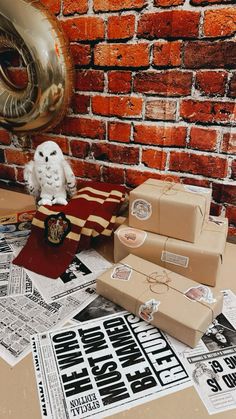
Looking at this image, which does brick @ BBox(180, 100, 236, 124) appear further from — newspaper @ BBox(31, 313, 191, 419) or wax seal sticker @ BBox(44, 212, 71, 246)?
newspaper @ BBox(31, 313, 191, 419)

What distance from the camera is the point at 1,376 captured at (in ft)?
1.93

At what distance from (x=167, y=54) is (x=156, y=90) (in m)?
0.10

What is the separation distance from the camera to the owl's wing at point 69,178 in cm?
100

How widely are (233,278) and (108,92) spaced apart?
2.31 ft

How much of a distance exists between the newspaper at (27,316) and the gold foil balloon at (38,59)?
62cm

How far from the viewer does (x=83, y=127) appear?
117cm

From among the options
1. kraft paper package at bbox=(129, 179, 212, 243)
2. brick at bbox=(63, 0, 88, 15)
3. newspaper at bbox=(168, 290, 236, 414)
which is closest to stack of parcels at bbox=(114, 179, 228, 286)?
kraft paper package at bbox=(129, 179, 212, 243)

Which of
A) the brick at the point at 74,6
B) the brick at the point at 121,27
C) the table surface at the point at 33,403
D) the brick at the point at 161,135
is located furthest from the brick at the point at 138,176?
the table surface at the point at 33,403

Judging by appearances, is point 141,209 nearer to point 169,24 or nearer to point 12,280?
point 12,280

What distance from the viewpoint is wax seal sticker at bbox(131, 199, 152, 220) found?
2.73 feet

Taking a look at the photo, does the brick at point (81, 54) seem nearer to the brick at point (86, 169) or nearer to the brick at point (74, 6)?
the brick at point (74, 6)

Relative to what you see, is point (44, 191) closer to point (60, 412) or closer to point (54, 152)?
point (54, 152)

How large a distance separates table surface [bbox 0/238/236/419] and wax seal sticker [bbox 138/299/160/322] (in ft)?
0.52

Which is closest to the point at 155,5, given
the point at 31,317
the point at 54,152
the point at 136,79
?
the point at 136,79
